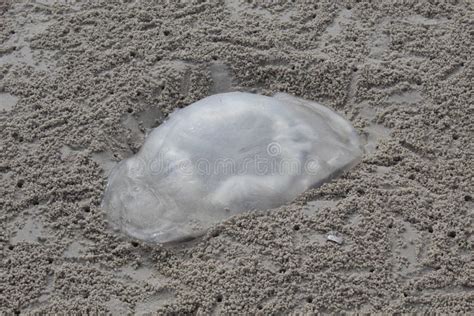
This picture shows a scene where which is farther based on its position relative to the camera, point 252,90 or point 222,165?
point 252,90

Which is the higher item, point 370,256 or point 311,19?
point 311,19

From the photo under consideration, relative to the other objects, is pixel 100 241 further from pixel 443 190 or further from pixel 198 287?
pixel 443 190

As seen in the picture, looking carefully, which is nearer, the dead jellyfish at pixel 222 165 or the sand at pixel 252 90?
the sand at pixel 252 90

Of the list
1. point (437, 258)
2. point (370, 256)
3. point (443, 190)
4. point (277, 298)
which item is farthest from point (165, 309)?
point (443, 190)

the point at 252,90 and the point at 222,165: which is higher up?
the point at 252,90

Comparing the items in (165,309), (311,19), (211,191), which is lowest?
(165,309)
